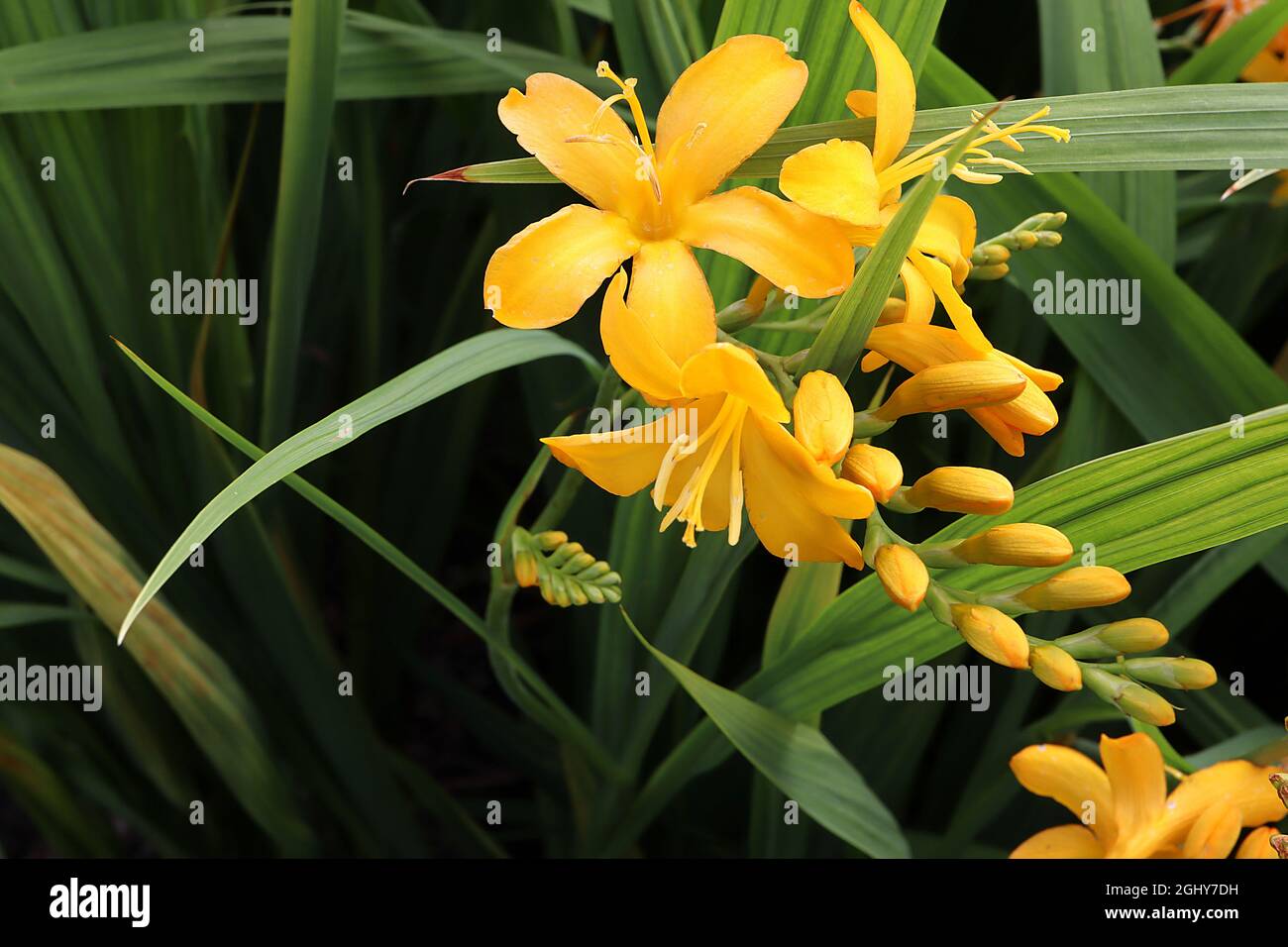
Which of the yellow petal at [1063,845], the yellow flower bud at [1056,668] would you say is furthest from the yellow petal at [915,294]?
the yellow petal at [1063,845]

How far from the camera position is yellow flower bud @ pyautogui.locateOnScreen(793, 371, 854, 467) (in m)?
0.49

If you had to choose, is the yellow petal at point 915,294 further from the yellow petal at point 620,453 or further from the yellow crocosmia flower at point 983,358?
the yellow petal at point 620,453

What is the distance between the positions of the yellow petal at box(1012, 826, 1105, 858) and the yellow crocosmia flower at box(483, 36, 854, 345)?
541mm

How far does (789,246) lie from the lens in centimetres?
52

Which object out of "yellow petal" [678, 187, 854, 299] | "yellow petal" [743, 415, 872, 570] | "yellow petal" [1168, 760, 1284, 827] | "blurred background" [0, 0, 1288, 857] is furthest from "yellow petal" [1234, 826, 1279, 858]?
"yellow petal" [678, 187, 854, 299]

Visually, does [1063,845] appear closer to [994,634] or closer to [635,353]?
[994,634]

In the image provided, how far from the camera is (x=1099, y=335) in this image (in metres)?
0.87

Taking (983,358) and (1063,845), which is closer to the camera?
(983,358)

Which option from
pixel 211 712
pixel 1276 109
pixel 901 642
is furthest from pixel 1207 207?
pixel 211 712

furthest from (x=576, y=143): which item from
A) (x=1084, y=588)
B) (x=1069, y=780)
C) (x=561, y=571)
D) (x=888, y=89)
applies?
(x=1069, y=780)

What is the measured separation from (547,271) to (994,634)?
1.11ft

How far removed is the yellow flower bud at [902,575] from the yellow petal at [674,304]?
17 cm

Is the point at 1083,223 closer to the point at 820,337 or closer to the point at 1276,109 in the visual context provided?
the point at 1276,109

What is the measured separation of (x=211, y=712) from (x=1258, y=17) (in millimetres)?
1149
